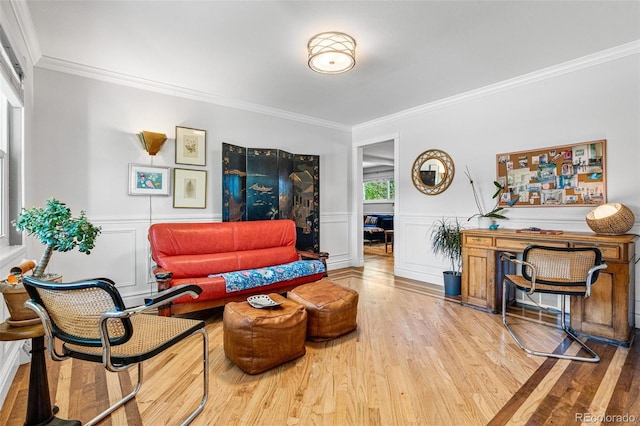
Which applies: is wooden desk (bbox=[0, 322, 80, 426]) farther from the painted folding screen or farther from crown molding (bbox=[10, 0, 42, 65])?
the painted folding screen

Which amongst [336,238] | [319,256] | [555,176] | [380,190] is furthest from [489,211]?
[380,190]

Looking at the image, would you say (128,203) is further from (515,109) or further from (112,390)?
(515,109)

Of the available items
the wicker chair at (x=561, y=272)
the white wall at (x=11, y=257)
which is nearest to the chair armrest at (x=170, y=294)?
the white wall at (x=11, y=257)

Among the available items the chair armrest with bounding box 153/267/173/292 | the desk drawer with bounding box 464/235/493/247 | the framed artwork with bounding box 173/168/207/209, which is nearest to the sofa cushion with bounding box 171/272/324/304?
the chair armrest with bounding box 153/267/173/292

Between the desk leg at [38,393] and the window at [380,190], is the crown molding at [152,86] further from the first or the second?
the window at [380,190]

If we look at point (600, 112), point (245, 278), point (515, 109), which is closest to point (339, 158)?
point (515, 109)

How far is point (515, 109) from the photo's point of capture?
12.1 ft

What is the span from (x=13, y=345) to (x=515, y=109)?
17.3 feet

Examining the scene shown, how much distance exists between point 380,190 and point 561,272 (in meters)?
8.48

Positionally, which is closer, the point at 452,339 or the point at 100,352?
the point at 100,352

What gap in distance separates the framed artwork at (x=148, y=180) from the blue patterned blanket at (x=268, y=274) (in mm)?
1340

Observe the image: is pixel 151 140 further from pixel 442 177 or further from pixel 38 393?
pixel 442 177

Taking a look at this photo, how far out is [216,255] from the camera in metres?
3.54

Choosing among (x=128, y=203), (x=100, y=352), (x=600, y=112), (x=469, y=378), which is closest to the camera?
(x=100, y=352)
